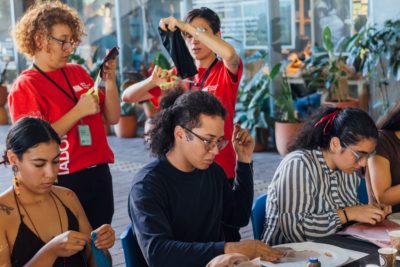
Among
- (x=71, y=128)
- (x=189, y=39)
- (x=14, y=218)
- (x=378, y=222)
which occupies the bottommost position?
(x=378, y=222)

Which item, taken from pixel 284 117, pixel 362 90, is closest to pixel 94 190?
pixel 284 117

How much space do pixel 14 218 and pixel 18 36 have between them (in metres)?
1.03

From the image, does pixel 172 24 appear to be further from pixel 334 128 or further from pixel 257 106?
pixel 257 106

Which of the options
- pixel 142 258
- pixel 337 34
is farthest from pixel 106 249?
pixel 337 34

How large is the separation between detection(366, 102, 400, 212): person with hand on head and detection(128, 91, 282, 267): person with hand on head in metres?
0.90

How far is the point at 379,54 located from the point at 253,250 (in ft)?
15.4

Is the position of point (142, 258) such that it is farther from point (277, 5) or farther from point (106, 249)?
point (277, 5)

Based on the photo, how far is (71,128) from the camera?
2807 mm

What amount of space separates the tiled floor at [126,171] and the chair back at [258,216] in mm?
1774

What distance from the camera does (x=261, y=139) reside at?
7441mm

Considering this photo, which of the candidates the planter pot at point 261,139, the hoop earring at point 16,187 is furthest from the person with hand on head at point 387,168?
the planter pot at point 261,139

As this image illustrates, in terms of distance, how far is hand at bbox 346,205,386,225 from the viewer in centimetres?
251

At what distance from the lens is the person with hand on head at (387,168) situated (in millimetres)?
2967

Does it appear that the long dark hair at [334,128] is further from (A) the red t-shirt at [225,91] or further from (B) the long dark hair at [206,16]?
(B) the long dark hair at [206,16]
